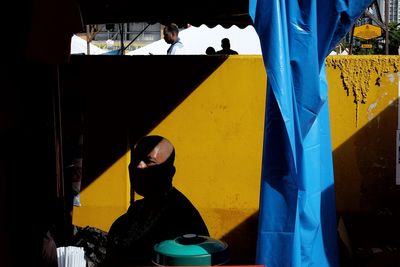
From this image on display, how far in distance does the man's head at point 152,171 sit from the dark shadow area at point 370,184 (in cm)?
300

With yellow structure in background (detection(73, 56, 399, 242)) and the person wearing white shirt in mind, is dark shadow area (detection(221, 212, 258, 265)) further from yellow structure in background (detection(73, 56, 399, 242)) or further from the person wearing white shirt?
the person wearing white shirt

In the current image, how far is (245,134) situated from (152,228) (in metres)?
2.86

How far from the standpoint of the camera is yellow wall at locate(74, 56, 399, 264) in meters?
6.18

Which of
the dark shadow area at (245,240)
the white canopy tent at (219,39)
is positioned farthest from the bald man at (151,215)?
the white canopy tent at (219,39)

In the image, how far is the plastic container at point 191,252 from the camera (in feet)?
9.71

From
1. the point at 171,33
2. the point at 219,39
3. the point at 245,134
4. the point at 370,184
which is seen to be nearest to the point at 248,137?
the point at 245,134

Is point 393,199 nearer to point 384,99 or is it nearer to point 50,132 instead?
point 384,99

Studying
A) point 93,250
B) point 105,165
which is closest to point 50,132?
point 93,250

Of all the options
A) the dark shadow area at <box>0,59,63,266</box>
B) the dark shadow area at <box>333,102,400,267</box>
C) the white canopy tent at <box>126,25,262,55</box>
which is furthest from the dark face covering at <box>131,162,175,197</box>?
the white canopy tent at <box>126,25,262,55</box>

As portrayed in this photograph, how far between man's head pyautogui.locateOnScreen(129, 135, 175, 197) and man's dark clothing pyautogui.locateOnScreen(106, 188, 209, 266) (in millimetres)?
56

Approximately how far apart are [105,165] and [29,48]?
359 centimetres

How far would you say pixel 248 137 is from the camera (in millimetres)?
6242

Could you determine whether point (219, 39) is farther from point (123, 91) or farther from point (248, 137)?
point (248, 137)

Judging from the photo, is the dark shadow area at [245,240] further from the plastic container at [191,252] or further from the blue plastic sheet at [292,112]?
the plastic container at [191,252]
